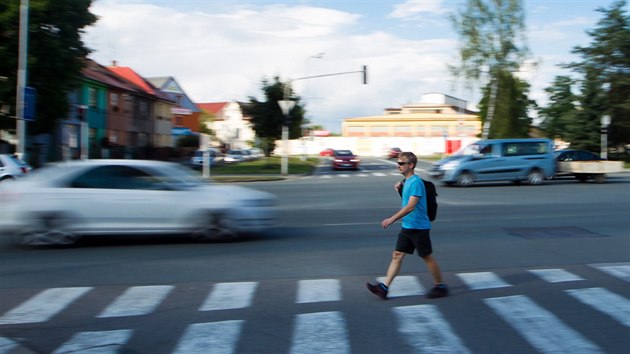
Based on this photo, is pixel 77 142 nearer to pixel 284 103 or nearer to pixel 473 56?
pixel 284 103

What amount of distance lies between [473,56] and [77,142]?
2867 centimetres

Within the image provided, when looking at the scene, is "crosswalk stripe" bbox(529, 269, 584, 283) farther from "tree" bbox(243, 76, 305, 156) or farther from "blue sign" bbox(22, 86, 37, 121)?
"tree" bbox(243, 76, 305, 156)

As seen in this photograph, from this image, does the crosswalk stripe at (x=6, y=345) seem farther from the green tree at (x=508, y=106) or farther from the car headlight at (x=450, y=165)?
the green tree at (x=508, y=106)

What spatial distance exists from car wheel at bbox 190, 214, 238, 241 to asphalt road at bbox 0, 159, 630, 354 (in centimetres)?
24

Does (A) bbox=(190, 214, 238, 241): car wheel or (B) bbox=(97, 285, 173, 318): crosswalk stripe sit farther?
(A) bbox=(190, 214, 238, 241): car wheel

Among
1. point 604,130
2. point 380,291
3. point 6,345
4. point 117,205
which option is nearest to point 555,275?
point 380,291

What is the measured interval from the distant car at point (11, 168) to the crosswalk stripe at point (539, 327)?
17686 mm

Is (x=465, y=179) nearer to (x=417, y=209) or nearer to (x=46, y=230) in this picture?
(x=46, y=230)

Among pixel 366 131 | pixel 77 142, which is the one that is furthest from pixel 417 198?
pixel 366 131

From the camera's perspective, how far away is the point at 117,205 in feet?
34.3

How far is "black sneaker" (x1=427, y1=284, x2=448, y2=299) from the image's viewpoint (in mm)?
6945

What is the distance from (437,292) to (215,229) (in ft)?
16.2

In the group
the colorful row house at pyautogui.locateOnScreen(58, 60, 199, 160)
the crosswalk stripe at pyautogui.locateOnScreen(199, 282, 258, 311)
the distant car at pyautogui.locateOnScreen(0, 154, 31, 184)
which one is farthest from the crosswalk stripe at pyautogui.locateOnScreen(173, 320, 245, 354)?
the colorful row house at pyautogui.locateOnScreen(58, 60, 199, 160)

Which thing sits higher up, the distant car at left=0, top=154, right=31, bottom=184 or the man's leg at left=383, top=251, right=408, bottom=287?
the distant car at left=0, top=154, right=31, bottom=184
